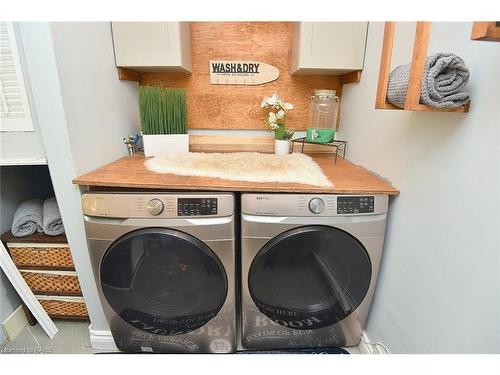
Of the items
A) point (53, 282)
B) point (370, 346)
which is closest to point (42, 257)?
point (53, 282)

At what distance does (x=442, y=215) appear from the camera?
818mm

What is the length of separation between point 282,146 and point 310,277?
0.83 m

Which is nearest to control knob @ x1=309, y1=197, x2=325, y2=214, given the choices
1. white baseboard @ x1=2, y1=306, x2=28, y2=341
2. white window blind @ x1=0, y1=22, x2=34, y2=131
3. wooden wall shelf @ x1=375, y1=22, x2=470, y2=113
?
wooden wall shelf @ x1=375, y1=22, x2=470, y2=113

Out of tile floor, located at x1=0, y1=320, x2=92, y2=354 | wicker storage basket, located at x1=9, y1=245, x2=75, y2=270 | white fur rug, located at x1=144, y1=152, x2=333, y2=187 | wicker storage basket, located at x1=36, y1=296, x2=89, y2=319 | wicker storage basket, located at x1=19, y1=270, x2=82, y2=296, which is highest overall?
white fur rug, located at x1=144, y1=152, x2=333, y2=187

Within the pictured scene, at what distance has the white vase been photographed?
1.58m

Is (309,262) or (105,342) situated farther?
(105,342)

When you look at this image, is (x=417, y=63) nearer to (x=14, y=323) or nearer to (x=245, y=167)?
(x=245, y=167)

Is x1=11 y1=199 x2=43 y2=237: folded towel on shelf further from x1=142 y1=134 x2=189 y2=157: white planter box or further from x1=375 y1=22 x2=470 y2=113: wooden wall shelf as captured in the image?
x1=375 y1=22 x2=470 y2=113: wooden wall shelf

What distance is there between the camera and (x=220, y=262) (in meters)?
1.08

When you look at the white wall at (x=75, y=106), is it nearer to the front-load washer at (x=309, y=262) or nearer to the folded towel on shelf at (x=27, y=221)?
the folded towel on shelf at (x=27, y=221)

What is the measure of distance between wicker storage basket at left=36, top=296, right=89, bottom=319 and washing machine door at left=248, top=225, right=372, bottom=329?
1039 mm

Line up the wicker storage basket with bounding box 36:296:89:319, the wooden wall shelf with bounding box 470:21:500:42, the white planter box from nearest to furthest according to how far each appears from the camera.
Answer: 1. the wooden wall shelf with bounding box 470:21:500:42
2. the wicker storage basket with bounding box 36:296:89:319
3. the white planter box

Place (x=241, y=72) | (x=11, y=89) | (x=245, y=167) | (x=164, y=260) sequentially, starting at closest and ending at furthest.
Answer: (x=11, y=89) → (x=164, y=260) → (x=245, y=167) → (x=241, y=72)
